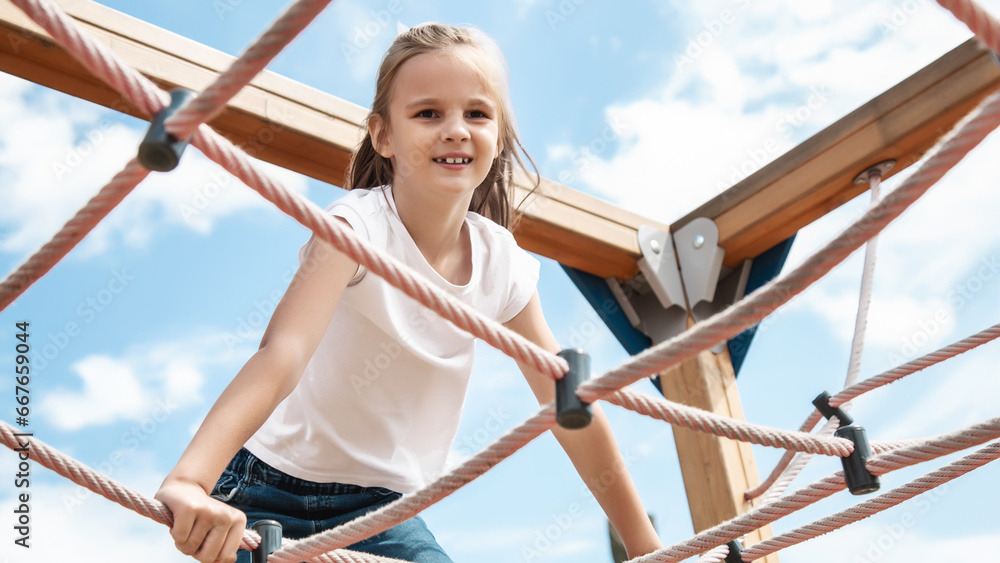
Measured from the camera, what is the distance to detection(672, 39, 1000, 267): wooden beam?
1.50 meters

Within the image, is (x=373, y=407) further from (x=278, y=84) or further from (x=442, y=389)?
(x=278, y=84)

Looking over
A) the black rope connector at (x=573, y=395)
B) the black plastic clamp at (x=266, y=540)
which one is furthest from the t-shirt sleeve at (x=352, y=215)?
the black rope connector at (x=573, y=395)

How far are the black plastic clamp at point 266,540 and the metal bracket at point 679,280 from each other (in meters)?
1.23

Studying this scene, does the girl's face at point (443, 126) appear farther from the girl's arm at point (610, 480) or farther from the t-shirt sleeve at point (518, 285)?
the girl's arm at point (610, 480)

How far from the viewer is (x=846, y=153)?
5.45 feet

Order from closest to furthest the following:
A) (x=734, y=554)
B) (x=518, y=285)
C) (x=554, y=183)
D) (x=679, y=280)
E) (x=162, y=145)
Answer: (x=162, y=145), (x=734, y=554), (x=518, y=285), (x=554, y=183), (x=679, y=280)

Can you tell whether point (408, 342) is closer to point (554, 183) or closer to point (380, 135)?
point (380, 135)

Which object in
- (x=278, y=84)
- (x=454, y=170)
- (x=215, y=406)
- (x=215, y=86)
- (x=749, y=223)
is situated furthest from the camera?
(x=749, y=223)

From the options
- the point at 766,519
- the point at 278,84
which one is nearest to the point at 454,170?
the point at 278,84

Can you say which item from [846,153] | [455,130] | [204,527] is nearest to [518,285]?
[455,130]

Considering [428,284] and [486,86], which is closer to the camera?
[428,284]

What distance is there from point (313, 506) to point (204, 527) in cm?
41

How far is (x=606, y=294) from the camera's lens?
1977 mm

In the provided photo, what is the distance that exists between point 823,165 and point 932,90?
0.77 feet
